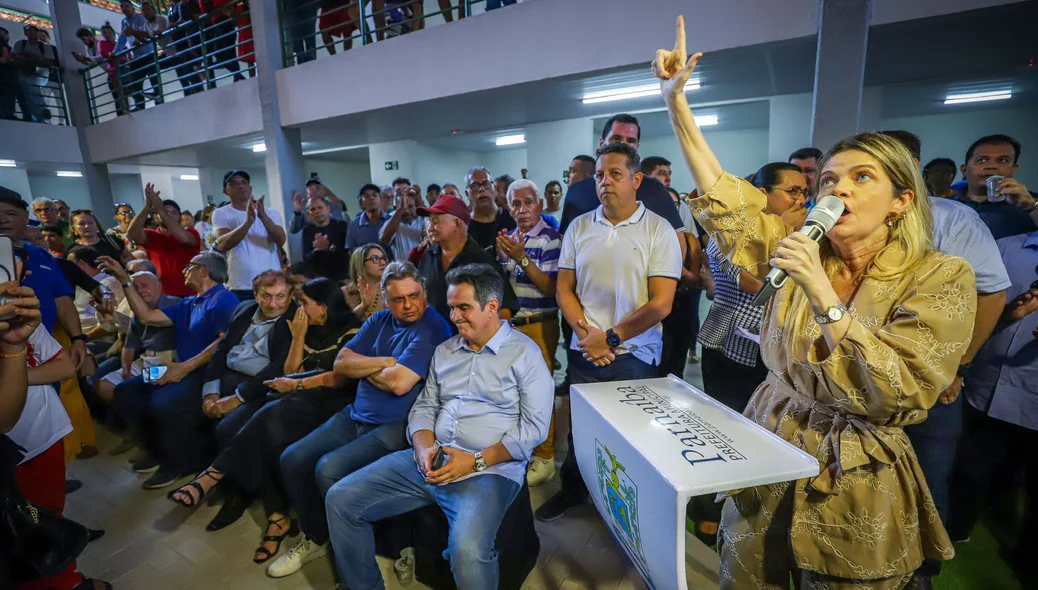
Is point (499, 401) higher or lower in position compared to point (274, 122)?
lower

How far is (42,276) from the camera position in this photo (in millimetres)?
2838

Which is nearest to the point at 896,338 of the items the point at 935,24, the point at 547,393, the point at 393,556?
the point at 547,393

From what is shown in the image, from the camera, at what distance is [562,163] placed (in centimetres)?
793

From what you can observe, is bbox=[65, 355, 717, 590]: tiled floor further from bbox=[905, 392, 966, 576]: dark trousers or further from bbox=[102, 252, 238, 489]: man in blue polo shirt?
bbox=[905, 392, 966, 576]: dark trousers

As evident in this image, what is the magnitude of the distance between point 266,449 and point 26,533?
1104 millimetres

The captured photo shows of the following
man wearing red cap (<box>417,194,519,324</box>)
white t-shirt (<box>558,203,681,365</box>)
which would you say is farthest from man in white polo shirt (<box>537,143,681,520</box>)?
man wearing red cap (<box>417,194,519,324</box>)

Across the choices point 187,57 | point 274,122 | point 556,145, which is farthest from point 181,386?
point 187,57

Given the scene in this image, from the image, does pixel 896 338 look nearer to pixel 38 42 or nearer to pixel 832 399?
pixel 832 399

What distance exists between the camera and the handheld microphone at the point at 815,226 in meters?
0.97

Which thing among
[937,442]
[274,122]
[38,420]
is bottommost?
[937,442]

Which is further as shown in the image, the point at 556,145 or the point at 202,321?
the point at 556,145

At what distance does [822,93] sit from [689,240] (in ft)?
5.95

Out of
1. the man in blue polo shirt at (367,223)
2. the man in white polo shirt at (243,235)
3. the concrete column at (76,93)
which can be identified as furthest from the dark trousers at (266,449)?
the concrete column at (76,93)

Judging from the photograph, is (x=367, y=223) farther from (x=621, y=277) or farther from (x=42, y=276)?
(x=621, y=277)
